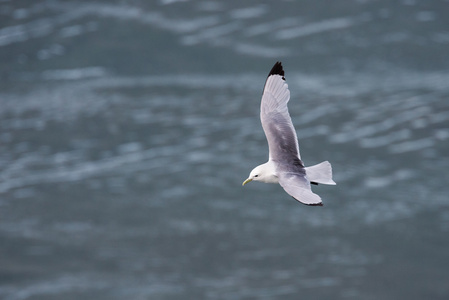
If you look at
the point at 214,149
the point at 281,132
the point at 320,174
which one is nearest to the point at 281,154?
the point at 281,132

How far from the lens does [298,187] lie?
30.0 ft

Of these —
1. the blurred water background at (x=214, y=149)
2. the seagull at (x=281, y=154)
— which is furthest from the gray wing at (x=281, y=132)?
the blurred water background at (x=214, y=149)

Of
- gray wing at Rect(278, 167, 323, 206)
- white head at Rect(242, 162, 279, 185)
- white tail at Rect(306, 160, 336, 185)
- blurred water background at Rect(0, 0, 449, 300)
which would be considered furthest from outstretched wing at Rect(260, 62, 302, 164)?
blurred water background at Rect(0, 0, 449, 300)

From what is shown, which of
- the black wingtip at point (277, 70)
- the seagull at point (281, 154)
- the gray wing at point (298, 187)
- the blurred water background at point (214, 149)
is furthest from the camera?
the blurred water background at point (214, 149)

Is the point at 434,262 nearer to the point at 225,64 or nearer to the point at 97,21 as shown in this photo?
the point at 225,64

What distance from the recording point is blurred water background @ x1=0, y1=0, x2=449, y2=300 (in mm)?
52500

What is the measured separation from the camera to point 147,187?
58250 mm

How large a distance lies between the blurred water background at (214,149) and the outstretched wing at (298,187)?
133 ft

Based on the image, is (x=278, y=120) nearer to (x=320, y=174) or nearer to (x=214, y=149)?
(x=320, y=174)

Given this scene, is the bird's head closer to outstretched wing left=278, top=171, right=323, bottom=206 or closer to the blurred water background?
outstretched wing left=278, top=171, right=323, bottom=206

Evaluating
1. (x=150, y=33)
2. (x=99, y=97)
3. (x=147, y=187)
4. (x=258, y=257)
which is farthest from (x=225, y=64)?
(x=258, y=257)

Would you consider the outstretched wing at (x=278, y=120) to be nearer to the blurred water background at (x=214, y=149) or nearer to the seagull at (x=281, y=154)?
the seagull at (x=281, y=154)

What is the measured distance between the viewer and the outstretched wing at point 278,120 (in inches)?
408

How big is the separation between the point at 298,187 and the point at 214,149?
5096 centimetres
